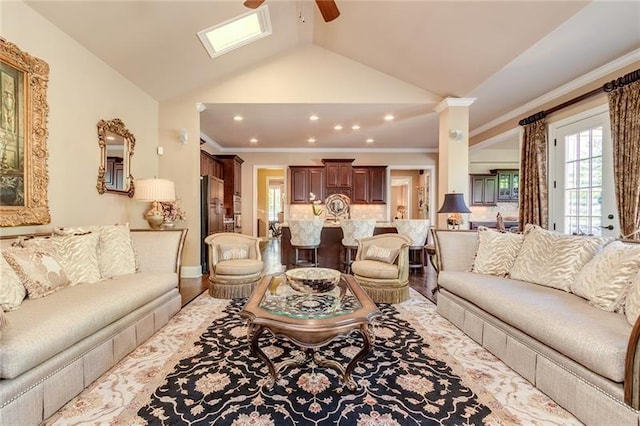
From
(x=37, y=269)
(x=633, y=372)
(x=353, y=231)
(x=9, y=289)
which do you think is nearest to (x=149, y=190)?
(x=37, y=269)

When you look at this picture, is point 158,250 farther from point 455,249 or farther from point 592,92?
point 592,92

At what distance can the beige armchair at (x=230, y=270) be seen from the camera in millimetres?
3699

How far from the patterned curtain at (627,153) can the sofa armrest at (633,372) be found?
8.07 feet

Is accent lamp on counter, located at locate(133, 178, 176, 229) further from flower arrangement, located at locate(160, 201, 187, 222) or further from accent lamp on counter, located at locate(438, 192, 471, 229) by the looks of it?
accent lamp on counter, located at locate(438, 192, 471, 229)

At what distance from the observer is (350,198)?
8.29 m

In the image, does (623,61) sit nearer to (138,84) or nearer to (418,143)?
(418,143)

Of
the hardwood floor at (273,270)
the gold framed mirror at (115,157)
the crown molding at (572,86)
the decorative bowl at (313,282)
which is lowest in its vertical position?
the hardwood floor at (273,270)

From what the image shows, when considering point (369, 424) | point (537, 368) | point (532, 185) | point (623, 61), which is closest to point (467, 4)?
point (623, 61)

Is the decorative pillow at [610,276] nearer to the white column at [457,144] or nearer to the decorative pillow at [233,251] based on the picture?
the white column at [457,144]

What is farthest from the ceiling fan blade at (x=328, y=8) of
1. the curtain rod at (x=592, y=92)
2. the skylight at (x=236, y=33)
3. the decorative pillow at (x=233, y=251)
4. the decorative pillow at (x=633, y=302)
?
the curtain rod at (x=592, y=92)

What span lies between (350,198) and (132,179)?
527 centimetres

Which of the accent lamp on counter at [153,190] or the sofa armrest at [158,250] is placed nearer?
the sofa armrest at [158,250]

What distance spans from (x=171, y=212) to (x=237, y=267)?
1682 millimetres

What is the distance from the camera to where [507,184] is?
26.9 feet
